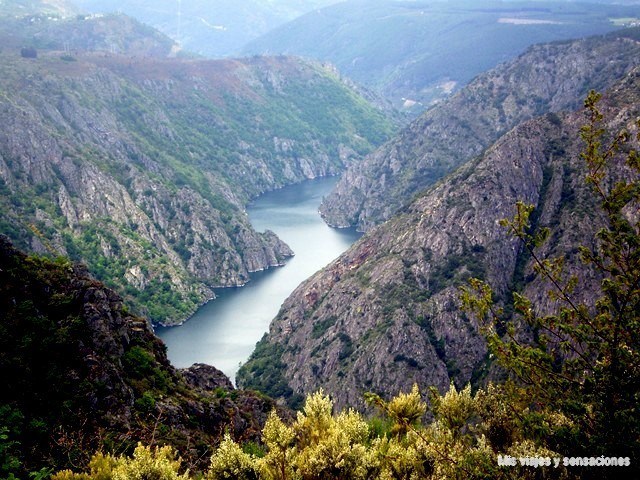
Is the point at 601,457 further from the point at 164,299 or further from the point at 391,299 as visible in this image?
the point at 164,299

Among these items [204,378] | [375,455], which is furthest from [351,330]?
[375,455]

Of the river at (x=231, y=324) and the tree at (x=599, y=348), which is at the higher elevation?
the tree at (x=599, y=348)

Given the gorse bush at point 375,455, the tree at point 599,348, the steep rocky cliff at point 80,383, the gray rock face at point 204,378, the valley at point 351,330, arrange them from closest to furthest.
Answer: the tree at point 599,348 → the valley at point 351,330 → the gorse bush at point 375,455 → the steep rocky cliff at point 80,383 → the gray rock face at point 204,378

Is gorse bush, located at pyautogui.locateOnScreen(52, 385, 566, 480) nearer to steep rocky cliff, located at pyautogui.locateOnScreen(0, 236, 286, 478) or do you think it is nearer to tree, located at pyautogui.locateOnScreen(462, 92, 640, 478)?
tree, located at pyautogui.locateOnScreen(462, 92, 640, 478)

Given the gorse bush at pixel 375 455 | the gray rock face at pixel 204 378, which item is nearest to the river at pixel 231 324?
the gray rock face at pixel 204 378

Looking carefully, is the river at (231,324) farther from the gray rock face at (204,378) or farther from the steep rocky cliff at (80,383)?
the steep rocky cliff at (80,383)

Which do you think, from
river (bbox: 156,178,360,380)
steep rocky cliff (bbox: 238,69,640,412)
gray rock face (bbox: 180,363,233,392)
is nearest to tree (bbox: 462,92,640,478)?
gray rock face (bbox: 180,363,233,392)

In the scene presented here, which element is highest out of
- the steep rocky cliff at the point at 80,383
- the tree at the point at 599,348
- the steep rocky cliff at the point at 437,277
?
the tree at the point at 599,348
